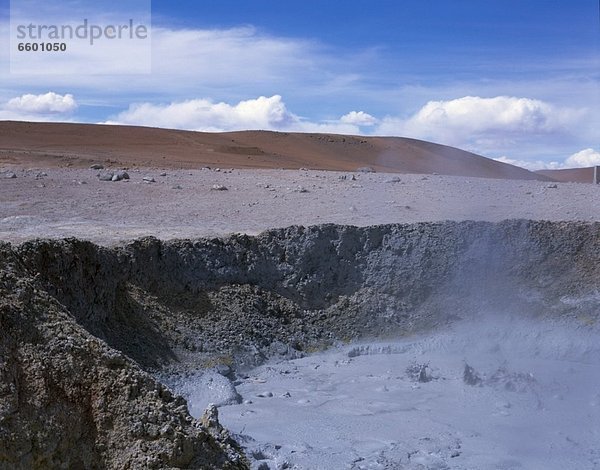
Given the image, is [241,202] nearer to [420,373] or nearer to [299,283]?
[299,283]

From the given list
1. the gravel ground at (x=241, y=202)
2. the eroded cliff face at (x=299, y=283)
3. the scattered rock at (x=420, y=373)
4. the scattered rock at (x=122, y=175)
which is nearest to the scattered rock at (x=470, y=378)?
the scattered rock at (x=420, y=373)

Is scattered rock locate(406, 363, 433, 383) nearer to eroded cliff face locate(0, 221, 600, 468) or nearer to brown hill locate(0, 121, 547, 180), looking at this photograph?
eroded cliff face locate(0, 221, 600, 468)

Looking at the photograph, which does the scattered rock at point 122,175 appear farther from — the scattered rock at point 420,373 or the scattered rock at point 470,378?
the scattered rock at point 470,378

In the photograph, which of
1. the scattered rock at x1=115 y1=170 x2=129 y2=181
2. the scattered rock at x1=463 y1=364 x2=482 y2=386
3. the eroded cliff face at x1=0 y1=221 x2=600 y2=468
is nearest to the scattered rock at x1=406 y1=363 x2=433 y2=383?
the scattered rock at x1=463 y1=364 x2=482 y2=386

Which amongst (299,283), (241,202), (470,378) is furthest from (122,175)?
(470,378)

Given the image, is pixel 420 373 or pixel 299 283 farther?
pixel 299 283

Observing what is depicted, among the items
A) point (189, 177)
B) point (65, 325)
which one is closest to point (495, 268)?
point (65, 325)

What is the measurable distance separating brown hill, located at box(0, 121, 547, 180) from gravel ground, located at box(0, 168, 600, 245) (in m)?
10.1

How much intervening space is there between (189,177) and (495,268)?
823cm

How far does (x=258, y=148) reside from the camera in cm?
3459

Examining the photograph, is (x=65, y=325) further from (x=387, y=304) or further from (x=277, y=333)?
(x=387, y=304)

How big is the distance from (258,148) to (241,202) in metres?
22.4

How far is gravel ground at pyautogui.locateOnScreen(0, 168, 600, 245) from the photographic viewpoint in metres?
9.98

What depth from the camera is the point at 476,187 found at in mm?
14734
